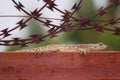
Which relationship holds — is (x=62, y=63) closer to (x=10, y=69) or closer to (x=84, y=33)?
(x=10, y=69)

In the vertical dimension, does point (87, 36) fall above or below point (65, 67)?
above

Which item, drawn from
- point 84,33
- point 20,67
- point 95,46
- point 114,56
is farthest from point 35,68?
point 84,33

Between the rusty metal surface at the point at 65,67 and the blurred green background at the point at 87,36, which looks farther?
the blurred green background at the point at 87,36

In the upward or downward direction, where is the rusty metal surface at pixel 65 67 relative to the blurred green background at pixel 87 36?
downward

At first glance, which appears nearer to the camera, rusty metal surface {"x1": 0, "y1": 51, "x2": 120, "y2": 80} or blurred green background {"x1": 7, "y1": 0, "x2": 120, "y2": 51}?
rusty metal surface {"x1": 0, "y1": 51, "x2": 120, "y2": 80}

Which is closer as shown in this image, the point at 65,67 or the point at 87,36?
the point at 65,67

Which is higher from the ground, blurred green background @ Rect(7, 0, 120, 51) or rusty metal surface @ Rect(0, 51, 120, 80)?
blurred green background @ Rect(7, 0, 120, 51)

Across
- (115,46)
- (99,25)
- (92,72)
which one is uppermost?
(115,46)

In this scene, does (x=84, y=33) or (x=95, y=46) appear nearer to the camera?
(x=95, y=46)
